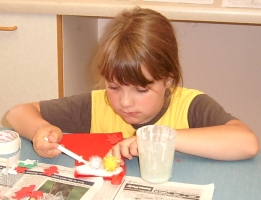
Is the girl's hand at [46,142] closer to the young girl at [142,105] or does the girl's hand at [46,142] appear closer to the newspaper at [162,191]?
the young girl at [142,105]

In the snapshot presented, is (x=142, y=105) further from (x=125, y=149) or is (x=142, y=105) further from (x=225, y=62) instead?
(x=225, y=62)

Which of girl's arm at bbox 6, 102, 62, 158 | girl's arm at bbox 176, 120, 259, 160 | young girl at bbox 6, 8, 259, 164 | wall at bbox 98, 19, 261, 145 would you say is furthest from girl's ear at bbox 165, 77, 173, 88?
wall at bbox 98, 19, 261, 145

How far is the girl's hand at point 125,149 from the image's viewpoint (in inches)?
31.3

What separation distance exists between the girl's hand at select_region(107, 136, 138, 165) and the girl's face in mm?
86

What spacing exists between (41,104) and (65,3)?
0.51m

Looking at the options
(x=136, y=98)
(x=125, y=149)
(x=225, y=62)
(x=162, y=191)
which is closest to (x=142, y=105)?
(x=136, y=98)

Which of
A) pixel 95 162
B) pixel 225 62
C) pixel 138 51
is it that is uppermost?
pixel 138 51

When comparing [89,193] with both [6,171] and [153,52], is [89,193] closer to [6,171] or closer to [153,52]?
[6,171]

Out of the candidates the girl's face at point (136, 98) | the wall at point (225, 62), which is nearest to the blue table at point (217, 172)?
the girl's face at point (136, 98)

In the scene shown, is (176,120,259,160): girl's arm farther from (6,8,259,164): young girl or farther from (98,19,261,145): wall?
(98,19,261,145): wall

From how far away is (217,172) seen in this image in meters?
0.78

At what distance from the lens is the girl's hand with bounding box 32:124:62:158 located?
819 mm

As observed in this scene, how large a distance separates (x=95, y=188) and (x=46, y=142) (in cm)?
17

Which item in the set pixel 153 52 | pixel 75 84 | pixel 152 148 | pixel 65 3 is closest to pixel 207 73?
pixel 75 84
